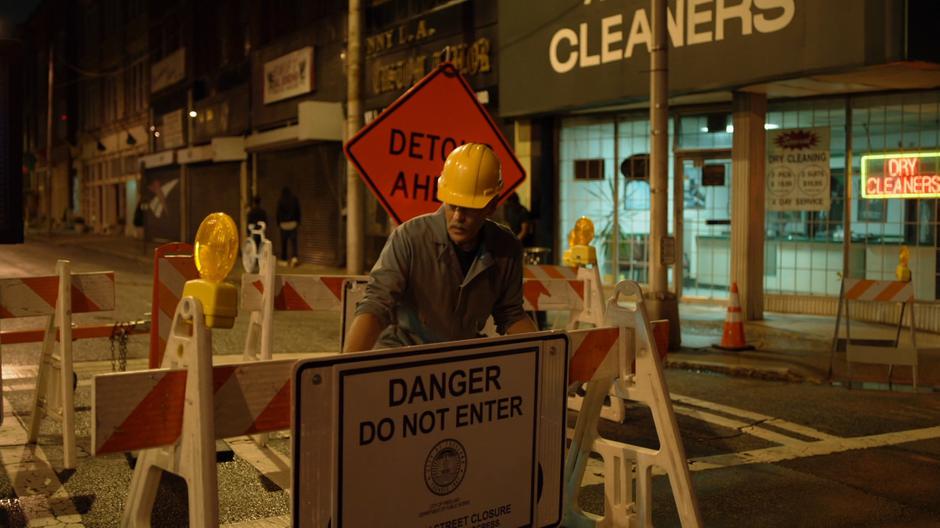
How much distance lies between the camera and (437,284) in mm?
4383

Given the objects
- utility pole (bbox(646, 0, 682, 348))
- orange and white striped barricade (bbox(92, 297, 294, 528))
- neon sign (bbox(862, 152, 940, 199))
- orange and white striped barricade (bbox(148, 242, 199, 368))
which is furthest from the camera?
neon sign (bbox(862, 152, 940, 199))

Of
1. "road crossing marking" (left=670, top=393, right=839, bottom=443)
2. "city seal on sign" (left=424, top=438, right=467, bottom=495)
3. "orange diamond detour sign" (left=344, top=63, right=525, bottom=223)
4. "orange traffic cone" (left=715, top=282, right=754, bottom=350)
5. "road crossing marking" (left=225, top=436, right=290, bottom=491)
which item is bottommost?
"road crossing marking" (left=670, top=393, right=839, bottom=443)

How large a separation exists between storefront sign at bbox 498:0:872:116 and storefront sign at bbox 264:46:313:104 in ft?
26.7

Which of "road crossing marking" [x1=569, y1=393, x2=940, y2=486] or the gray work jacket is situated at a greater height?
the gray work jacket

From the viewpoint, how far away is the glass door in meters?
15.6

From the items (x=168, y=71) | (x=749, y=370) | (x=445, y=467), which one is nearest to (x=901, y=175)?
(x=749, y=370)

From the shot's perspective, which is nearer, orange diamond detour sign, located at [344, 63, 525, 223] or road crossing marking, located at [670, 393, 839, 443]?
orange diamond detour sign, located at [344, 63, 525, 223]

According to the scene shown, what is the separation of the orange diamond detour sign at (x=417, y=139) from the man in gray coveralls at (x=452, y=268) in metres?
2.61

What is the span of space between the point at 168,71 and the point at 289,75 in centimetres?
1319

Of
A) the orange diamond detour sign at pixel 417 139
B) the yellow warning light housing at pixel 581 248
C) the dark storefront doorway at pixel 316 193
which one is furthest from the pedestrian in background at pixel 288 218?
the orange diamond detour sign at pixel 417 139

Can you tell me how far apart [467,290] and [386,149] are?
291 centimetres

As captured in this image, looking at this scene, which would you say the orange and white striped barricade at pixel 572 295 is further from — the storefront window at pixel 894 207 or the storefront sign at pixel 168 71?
the storefront sign at pixel 168 71

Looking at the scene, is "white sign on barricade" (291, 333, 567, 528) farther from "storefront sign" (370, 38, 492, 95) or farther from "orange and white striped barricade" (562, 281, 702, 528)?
"storefront sign" (370, 38, 492, 95)

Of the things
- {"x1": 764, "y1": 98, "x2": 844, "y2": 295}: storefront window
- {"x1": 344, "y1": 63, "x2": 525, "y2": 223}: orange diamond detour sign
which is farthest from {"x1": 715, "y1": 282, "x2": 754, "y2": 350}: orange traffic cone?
{"x1": 344, "y1": 63, "x2": 525, "y2": 223}: orange diamond detour sign
